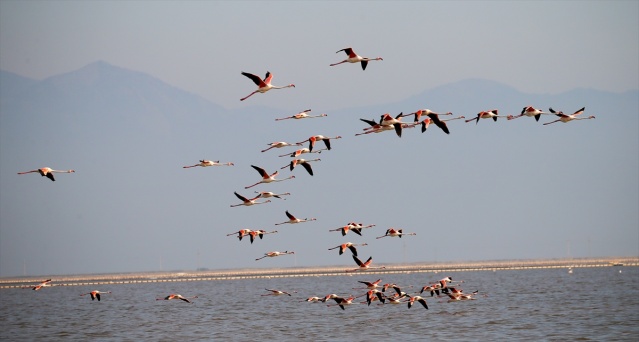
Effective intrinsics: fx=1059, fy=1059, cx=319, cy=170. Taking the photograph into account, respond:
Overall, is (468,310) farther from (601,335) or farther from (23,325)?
(23,325)

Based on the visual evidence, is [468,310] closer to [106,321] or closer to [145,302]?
[106,321]

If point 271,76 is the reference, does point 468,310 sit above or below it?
below

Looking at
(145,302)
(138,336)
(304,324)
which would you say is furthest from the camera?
(145,302)

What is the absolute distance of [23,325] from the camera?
8019cm

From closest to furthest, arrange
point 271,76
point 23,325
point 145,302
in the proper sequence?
point 271,76 → point 23,325 → point 145,302

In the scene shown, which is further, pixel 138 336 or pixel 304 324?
pixel 304 324

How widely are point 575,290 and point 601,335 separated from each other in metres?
56.2

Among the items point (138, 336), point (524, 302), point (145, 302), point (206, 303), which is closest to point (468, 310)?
point (524, 302)

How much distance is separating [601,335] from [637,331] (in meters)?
3.39

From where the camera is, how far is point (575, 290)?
4564 inches

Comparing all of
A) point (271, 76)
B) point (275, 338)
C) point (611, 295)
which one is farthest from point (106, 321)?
point (611, 295)

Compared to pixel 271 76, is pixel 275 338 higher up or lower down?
lower down

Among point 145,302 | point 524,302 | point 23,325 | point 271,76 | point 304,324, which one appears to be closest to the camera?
point 271,76

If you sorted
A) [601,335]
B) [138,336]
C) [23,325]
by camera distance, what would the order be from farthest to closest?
1. [23,325]
2. [138,336]
3. [601,335]
